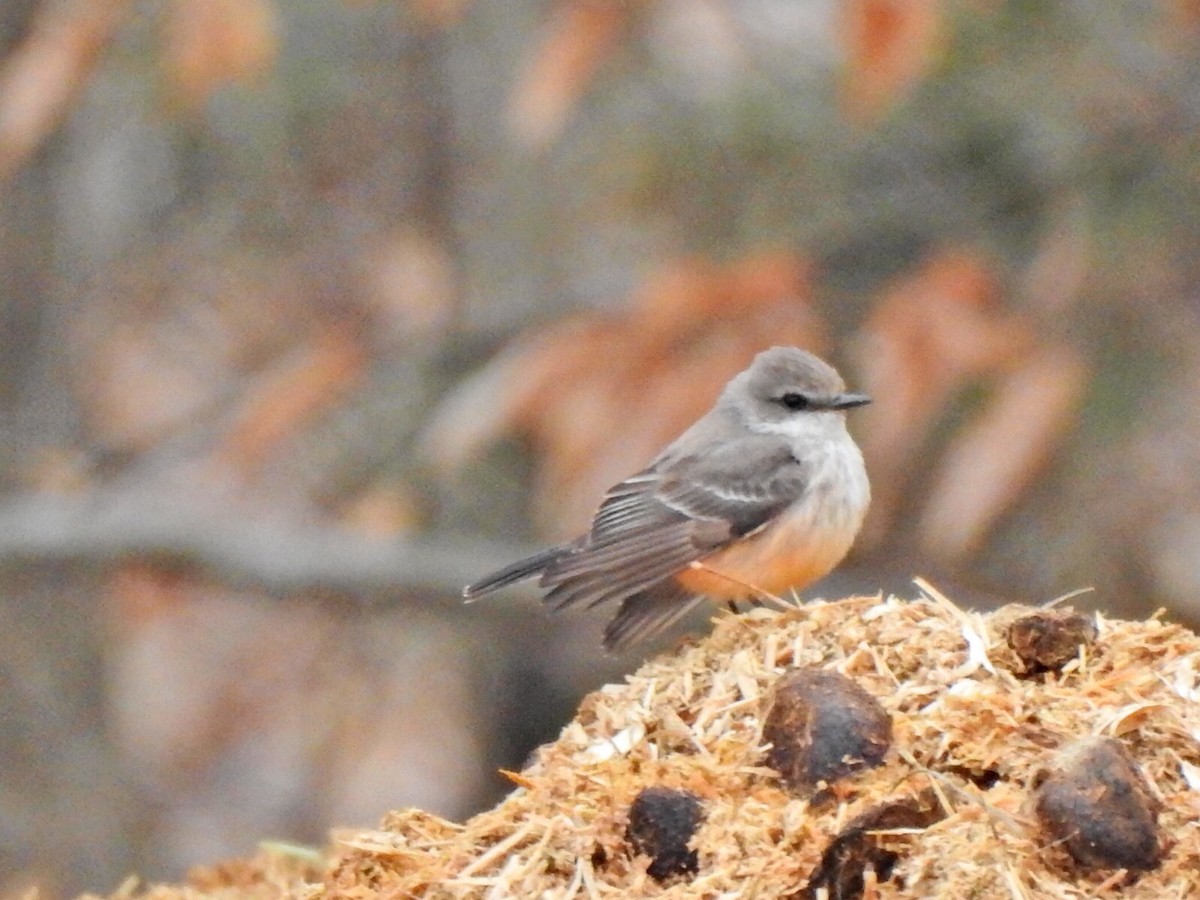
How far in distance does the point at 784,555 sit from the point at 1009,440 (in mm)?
1228

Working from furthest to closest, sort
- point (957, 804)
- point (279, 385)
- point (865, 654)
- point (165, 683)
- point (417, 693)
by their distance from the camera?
1. point (165, 683)
2. point (417, 693)
3. point (279, 385)
4. point (865, 654)
5. point (957, 804)

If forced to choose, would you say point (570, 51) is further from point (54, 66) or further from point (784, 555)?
point (784, 555)

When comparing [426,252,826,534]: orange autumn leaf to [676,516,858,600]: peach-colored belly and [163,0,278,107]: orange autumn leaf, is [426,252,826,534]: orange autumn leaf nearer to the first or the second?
[676,516,858,600]: peach-colored belly

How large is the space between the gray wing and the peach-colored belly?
0.15 feet

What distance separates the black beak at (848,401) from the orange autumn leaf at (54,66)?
3.17 metres

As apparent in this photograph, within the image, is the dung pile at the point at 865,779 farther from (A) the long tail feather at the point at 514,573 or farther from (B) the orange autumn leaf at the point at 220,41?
(B) the orange autumn leaf at the point at 220,41

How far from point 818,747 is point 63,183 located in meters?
7.25

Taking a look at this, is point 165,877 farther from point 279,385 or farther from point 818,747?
point 818,747

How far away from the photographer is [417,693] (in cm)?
1130

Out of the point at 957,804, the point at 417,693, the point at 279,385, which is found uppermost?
the point at 279,385

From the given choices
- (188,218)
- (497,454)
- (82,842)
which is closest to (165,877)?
(82,842)

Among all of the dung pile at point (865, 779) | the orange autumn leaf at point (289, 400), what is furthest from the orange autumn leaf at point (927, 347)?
the dung pile at point (865, 779)

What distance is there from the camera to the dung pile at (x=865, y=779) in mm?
3234

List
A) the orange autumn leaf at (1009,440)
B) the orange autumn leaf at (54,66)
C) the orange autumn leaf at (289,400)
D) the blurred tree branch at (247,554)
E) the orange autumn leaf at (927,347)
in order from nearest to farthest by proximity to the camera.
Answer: the orange autumn leaf at (1009,440) → the orange autumn leaf at (927,347) → the orange autumn leaf at (54,66) → the blurred tree branch at (247,554) → the orange autumn leaf at (289,400)
